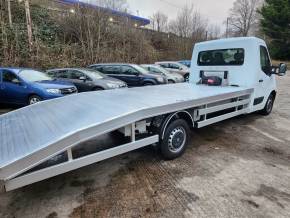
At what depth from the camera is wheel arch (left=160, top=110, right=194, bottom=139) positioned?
3.26 meters

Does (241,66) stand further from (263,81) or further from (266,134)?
(266,134)

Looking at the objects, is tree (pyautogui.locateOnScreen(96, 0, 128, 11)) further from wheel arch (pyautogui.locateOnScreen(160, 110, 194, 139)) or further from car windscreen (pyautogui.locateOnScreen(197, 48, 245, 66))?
wheel arch (pyautogui.locateOnScreen(160, 110, 194, 139))

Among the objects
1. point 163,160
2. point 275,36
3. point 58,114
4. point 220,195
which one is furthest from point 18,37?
point 275,36

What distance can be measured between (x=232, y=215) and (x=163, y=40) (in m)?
24.2

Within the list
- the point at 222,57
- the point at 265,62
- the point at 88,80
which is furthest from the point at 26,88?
the point at 265,62

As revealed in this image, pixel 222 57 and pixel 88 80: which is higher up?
pixel 222 57

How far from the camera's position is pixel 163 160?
3637mm

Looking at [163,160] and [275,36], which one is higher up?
[275,36]

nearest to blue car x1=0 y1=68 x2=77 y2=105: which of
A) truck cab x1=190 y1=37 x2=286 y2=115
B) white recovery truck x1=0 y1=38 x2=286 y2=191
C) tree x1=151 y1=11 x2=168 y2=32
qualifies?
→ white recovery truck x1=0 y1=38 x2=286 y2=191

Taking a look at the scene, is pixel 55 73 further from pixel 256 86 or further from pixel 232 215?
pixel 232 215

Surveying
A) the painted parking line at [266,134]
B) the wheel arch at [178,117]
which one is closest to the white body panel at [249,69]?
the painted parking line at [266,134]

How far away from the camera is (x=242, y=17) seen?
45.7 meters

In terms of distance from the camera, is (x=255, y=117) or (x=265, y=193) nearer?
(x=265, y=193)

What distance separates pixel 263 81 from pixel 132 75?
621 centimetres
